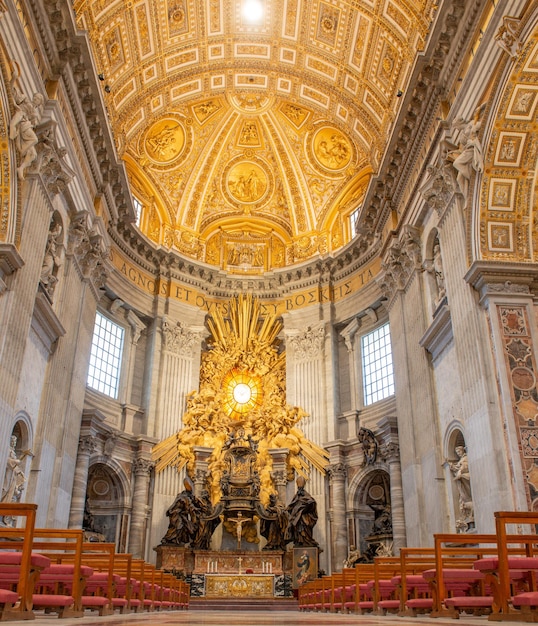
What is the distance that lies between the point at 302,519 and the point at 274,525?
2.71ft

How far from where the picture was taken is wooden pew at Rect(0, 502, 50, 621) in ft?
13.3

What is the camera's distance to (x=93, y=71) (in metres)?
13.6

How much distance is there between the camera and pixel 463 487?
12062 mm

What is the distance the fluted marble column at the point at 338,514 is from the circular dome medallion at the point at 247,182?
1054 cm

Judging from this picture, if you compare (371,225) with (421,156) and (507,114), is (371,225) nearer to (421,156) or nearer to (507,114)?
(421,156)

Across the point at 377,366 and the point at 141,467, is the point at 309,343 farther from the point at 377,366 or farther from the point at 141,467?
the point at 141,467

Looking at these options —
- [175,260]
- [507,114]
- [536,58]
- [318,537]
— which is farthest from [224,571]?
[536,58]

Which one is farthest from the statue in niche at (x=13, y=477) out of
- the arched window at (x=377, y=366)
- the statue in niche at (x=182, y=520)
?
the arched window at (x=377, y=366)

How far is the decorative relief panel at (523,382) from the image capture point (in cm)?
972

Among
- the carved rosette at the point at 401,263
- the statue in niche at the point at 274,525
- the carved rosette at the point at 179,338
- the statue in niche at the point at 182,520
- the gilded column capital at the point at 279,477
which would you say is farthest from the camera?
the carved rosette at the point at 179,338

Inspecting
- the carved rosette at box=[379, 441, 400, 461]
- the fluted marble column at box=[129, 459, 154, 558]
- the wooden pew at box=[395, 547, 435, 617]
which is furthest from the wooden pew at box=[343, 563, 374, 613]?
the fluted marble column at box=[129, 459, 154, 558]

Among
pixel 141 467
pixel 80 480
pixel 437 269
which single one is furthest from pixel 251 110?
pixel 80 480

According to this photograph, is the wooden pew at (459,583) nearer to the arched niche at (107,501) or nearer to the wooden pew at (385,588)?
the wooden pew at (385,588)

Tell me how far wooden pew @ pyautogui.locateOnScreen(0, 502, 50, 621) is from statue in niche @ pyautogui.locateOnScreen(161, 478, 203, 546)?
1230 cm
